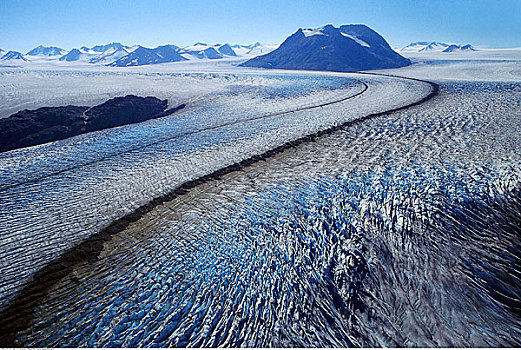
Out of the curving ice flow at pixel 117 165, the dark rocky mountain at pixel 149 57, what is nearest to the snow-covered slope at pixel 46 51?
the dark rocky mountain at pixel 149 57

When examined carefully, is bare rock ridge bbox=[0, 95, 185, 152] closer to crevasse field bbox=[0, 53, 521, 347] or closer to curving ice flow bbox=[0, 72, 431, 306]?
curving ice flow bbox=[0, 72, 431, 306]

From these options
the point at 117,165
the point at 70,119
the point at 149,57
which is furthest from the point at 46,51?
the point at 117,165

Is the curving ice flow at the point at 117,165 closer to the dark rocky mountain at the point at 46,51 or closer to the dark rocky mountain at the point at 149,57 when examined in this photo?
the dark rocky mountain at the point at 149,57

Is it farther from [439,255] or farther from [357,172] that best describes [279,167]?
[439,255]

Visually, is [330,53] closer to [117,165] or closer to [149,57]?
[117,165]

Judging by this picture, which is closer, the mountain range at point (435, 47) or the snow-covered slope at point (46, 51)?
the mountain range at point (435, 47)

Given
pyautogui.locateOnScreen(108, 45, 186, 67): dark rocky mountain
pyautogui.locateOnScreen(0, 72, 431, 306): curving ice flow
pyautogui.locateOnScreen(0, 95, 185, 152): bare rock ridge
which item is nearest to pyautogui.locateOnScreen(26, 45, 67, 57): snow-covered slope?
pyautogui.locateOnScreen(108, 45, 186, 67): dark rocky mountain
